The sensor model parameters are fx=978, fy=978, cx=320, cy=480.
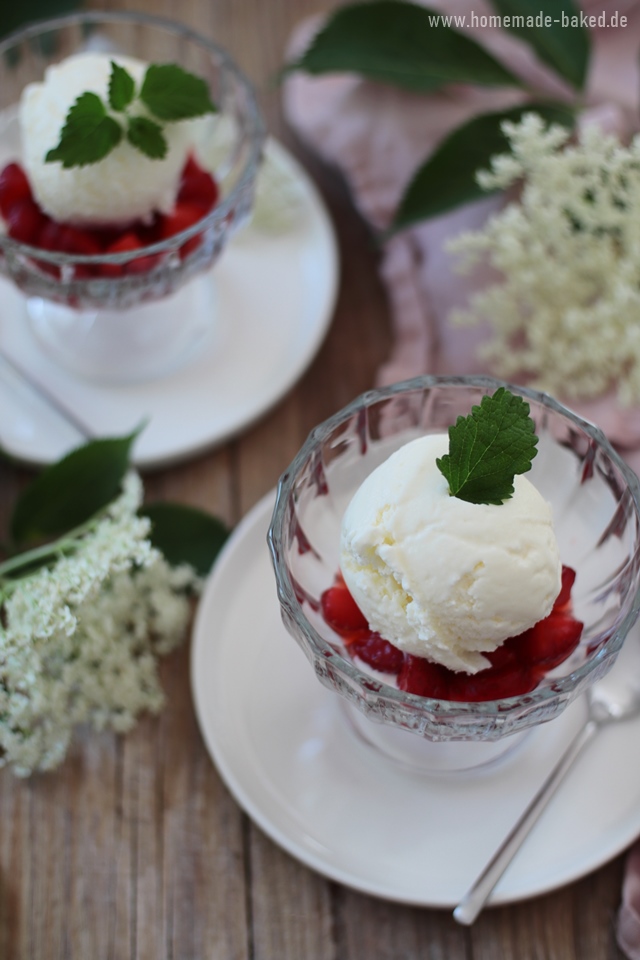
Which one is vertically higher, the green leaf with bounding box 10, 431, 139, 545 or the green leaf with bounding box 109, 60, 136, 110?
the green leaf with bounding box 109, 60, 136, 110

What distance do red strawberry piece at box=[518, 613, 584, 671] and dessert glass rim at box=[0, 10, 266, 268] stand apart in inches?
28.8

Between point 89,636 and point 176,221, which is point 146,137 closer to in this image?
point 176,221

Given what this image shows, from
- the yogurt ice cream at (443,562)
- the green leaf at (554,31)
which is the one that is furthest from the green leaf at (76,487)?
the green leaf at (554,31)

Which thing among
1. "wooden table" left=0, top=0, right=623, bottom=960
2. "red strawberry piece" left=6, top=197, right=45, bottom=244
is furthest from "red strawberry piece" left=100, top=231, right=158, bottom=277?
"wooden table" left=0, top=0, right=623, bottom=960

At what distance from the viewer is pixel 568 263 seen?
1.48 meters

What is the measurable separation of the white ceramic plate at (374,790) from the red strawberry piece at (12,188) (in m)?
0.66

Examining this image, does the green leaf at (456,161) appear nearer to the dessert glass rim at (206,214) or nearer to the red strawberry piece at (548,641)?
the dessert glass rim at (206,214)

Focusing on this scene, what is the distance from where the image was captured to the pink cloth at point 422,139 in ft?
5.45

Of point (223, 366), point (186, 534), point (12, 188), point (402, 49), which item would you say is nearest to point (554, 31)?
point (402, 49)

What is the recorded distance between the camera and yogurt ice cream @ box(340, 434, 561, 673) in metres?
1.03

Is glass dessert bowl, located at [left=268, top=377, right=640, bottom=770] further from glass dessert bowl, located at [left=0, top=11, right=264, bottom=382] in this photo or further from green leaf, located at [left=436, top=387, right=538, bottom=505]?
glass dessert bowl, located at [left=0, top=11, right=264, bottom=382]

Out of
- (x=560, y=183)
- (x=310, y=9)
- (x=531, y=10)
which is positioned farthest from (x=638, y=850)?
(x=310, y=9)

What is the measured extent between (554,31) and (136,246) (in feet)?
2.62

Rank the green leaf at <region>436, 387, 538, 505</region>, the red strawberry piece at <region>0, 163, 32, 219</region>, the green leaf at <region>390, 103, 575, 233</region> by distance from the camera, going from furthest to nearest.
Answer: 1. the green leaf at <region>390, 103, 575, 233</region>
2. the red strawberry piece at <region>0, 163, 32, 219</region>
3. the green leaf at <region>436, 387, 538, 505</region>
